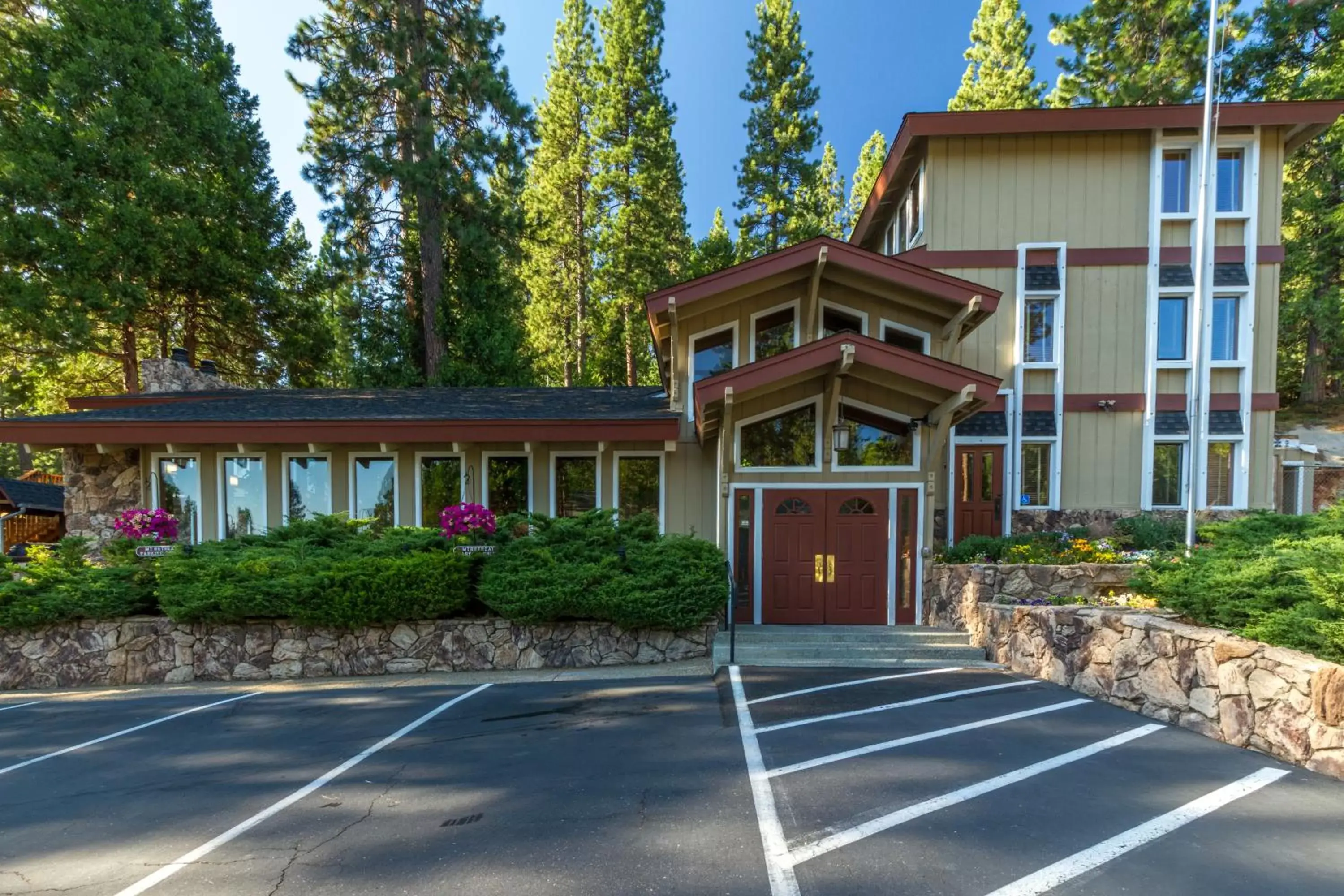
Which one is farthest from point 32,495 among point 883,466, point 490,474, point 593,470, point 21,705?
point 883,466

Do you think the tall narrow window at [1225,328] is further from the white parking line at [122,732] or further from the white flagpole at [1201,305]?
the white parking line at [122,732]

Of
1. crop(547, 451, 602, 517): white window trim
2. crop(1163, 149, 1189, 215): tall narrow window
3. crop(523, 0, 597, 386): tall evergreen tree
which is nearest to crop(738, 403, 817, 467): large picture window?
crop(547, 451, 602, 517): white window trim

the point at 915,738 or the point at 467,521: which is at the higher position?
the point at 467,521

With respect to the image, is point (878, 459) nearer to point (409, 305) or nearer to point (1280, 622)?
point (1280, 622)

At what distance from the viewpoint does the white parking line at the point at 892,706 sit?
5168 mm

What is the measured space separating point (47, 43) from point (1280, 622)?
26843mm

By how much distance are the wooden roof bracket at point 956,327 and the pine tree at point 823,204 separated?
1135 centimetres

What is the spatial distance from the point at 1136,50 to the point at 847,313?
19971mm

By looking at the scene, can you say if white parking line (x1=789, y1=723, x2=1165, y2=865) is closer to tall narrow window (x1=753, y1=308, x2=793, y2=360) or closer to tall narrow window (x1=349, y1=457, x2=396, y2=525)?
tall narrow window (x1=753, y1=308, x2=793, y2=360)

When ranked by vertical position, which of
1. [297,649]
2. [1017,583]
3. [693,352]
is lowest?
[297,649]

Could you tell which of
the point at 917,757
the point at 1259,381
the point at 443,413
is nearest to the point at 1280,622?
the point at 917,757

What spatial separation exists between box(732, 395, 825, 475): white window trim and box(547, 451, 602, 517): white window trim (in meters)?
2.41

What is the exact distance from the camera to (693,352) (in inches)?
393

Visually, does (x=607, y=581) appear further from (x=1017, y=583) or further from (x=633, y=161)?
(x=633, y=161)
